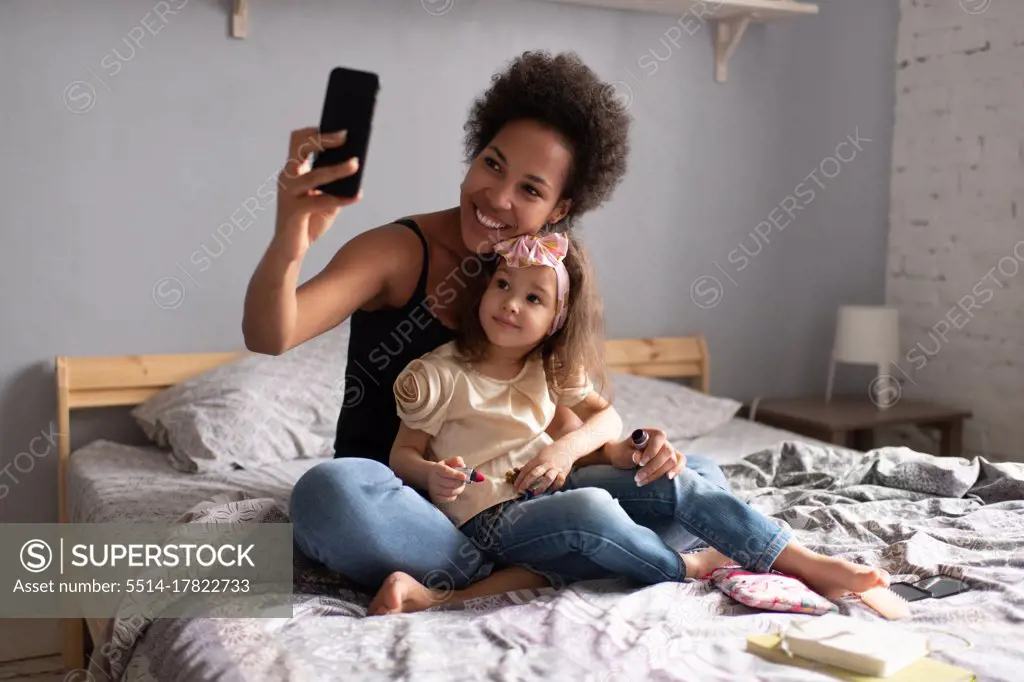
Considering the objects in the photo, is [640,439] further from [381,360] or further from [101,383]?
[101,383]

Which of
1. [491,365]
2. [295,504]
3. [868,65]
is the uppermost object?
[868,65]

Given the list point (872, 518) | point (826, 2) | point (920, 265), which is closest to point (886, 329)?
point (920, 265)

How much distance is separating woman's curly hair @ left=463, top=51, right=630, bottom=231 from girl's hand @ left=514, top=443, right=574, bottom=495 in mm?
455

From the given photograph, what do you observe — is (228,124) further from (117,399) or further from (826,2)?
(826,2)

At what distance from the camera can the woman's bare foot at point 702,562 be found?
5.24 feet

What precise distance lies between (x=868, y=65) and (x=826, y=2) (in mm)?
249

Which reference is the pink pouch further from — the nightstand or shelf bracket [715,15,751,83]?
shelf bracket [715,15,751,83]

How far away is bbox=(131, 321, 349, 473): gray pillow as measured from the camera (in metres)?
2.40

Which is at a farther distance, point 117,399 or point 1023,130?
point 1023,130

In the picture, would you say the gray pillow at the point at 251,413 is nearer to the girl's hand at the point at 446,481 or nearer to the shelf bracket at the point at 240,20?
the shelf bracket at the point at 240,20

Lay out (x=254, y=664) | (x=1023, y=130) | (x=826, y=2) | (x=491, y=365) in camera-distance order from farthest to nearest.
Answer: (x=826, y=2), (x=1023, y=130), (x=491, y=365), (x=254, y=664)

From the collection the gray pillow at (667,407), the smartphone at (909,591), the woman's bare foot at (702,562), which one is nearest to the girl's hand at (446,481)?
the woman's bare foot at (702,562)

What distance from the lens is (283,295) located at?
4.53ft

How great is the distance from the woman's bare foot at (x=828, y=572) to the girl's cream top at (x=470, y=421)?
397 millimetres
